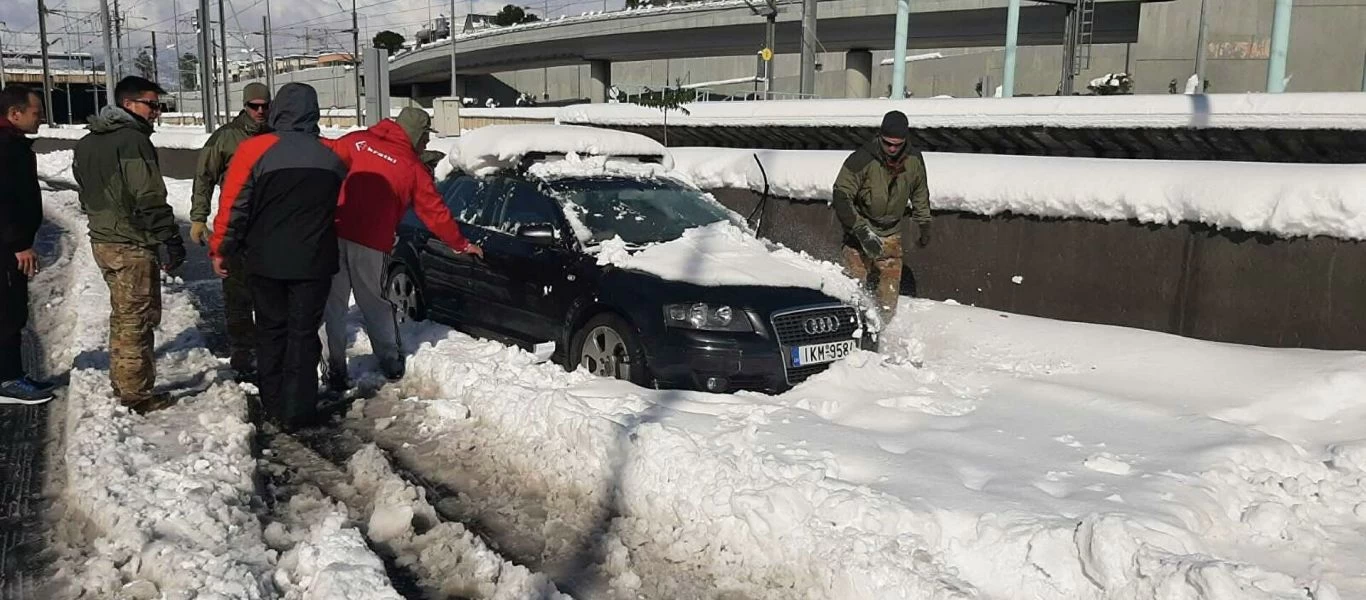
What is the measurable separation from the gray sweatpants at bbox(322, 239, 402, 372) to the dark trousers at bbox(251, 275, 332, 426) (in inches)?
19.1

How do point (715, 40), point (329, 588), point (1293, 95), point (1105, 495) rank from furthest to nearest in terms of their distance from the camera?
point (715, 40) < point (1293, 95) < point (1105, 495) < point (329, 588)

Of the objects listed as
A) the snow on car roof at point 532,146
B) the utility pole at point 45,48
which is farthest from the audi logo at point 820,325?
the utility pole at point 45,48

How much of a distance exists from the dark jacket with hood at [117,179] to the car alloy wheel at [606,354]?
259 cm

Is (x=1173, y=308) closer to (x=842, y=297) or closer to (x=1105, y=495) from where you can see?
(x=842, y=297)

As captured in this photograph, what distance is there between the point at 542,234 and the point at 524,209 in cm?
58

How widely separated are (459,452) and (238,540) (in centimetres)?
150

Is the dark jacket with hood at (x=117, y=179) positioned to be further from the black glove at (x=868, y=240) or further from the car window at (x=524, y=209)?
the black glove at (x=868, y=240)

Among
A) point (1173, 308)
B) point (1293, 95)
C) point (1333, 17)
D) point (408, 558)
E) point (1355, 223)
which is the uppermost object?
point (1333, 17)

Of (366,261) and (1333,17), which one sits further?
(1333,17)

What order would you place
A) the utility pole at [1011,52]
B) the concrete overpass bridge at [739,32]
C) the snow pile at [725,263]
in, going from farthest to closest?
1. the concrete overpass bridge at [739,32]
2. the utility pole at [1011,52]
3. the snow pile at [725,263]

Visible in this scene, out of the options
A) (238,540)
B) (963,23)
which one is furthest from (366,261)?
(963,23)

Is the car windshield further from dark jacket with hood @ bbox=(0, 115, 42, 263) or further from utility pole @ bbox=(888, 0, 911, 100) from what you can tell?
utility pole @ bbox=(888, 0, 911, 100)

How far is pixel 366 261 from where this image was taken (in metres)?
6.40

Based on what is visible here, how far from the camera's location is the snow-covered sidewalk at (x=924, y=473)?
3.82m
